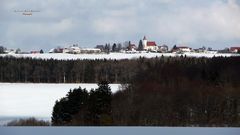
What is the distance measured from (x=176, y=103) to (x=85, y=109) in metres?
6.41

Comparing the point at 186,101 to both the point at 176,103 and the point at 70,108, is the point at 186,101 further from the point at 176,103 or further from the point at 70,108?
the point at 70,108

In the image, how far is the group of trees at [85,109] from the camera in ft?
74.7

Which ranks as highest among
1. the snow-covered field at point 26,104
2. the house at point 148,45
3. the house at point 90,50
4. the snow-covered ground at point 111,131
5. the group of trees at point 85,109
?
the house at point 148,45

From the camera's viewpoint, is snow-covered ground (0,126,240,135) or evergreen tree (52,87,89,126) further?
evergreen tree (52,87,89,126)

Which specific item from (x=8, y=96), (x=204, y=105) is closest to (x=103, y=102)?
(x=204, y=105)

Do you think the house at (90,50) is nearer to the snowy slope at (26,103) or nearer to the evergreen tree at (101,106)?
the snowy slope at (26,103)

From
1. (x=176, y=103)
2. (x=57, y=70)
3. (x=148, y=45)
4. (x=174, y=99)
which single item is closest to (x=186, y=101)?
(x=174, y=99)

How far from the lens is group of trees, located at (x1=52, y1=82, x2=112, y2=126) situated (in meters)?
22.8

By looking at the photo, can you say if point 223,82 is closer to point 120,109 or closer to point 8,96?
point 120,109

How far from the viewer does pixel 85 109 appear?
2327cm

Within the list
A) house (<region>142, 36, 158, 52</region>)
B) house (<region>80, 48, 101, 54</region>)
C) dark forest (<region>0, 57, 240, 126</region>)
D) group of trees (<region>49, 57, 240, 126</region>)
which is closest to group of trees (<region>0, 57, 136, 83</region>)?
dark forest (<region>0, 57, 240, 126</region>)

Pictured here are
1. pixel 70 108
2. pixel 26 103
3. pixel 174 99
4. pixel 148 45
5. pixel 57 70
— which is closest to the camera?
pixel 70 108

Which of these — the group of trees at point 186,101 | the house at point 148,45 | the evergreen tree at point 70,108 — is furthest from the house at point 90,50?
the evergreen tree at point 70,108

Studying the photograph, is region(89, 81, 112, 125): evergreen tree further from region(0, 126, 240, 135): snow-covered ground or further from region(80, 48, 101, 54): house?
region(80, 48, 101, 54): house
